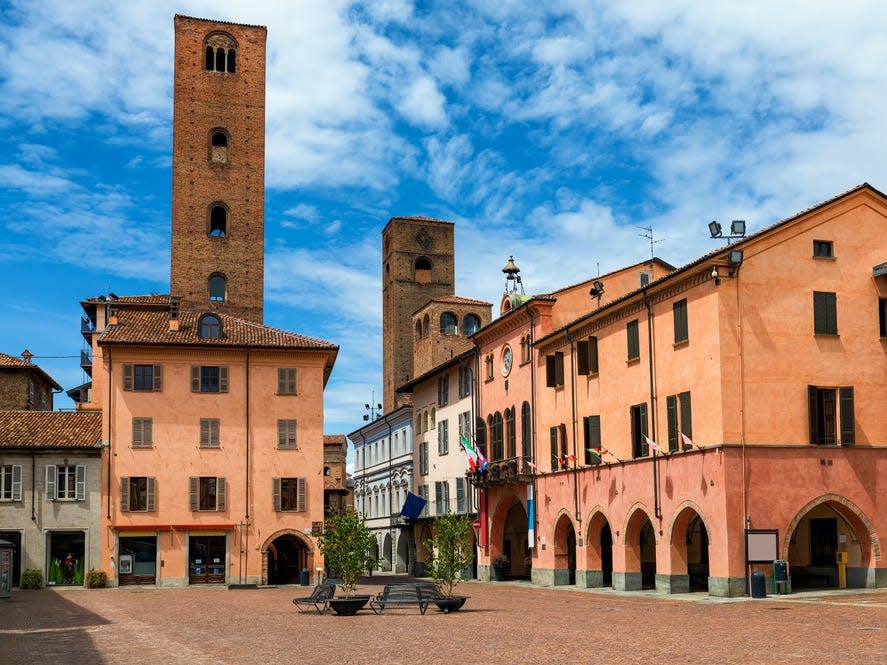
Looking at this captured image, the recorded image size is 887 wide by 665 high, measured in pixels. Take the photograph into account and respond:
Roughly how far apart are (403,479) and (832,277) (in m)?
42.6

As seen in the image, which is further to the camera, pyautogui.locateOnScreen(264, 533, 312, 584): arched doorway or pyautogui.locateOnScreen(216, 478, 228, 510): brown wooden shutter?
pyautogui.locateOnScreen(264, 533, 312, 584): arched doorway

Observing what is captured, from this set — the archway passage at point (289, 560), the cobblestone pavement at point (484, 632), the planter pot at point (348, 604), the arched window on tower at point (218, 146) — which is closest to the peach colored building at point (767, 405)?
the cobblestone pavement at point (484, 632)

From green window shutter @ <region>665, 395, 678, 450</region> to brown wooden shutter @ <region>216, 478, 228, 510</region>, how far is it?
24660 millimetres

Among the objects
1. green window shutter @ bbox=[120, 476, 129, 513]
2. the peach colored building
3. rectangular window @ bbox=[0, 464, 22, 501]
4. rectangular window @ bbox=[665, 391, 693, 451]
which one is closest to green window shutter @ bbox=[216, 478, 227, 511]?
green window shutter @ bbox=[120, 476, 129, 513]

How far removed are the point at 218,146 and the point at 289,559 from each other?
32486mm

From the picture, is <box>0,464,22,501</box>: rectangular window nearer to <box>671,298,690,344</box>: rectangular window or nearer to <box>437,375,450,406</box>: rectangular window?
<box>437,375,450,406</box>: rectangular window

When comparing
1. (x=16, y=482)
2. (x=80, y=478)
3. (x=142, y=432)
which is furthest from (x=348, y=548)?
(x=16, y=482)

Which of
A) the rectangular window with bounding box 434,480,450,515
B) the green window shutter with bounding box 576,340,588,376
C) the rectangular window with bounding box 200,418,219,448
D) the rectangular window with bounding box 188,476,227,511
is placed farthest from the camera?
the rectangular window with bounding box 434,480,450,515

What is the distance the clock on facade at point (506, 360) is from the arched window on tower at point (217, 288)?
27353 mm

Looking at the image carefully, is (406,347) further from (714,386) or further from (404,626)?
(404,626)

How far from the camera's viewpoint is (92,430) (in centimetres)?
5481

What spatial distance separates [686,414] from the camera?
37.2 metres

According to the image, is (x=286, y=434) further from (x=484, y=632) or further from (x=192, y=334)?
(x=484, y=632)

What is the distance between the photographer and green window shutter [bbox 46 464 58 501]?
5291 cm
